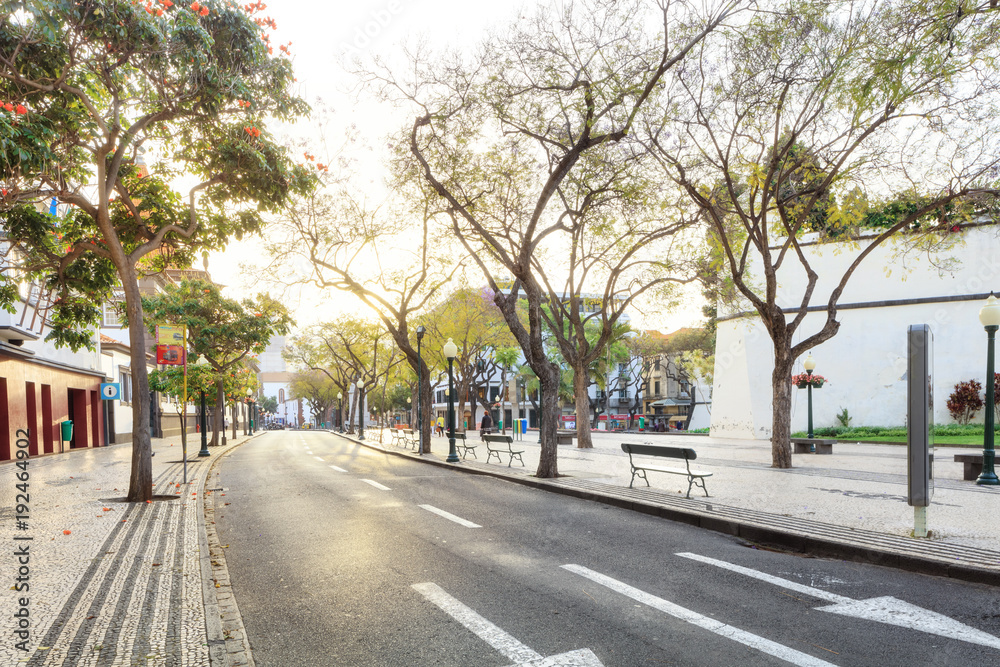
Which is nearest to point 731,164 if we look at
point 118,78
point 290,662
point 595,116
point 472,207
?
point 595,116

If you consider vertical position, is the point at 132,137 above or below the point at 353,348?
above

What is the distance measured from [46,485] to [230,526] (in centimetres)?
762

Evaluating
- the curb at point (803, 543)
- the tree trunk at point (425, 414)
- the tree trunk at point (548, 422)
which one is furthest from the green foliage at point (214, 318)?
the curb at point (803, 543)

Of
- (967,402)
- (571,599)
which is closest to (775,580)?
(571,599)

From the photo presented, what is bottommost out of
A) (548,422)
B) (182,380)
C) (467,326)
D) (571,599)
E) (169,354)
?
(571,599)

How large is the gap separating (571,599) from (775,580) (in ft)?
6.82

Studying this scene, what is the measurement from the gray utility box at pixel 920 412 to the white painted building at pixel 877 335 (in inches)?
832

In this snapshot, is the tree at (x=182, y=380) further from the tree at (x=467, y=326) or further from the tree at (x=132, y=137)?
the tree at (x=467, y=326)

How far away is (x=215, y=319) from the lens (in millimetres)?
28703

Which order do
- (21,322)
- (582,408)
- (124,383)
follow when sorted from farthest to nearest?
(124,383) → (582,408) → (21,322)

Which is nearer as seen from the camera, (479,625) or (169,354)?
(479,625)

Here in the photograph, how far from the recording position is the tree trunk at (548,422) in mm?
14242

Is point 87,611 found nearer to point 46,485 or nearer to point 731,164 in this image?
point 46,485

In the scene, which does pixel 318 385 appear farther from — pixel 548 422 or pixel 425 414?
pixel 548 422
